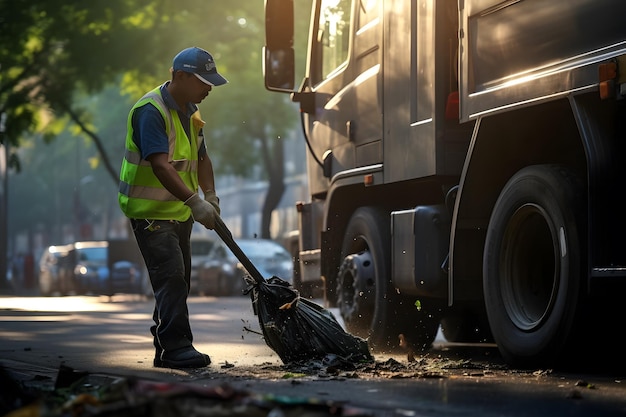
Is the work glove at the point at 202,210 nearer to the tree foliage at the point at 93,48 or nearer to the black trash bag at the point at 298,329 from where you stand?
the black trash bag at the point at 298,329

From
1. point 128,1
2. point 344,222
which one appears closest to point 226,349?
point 344,222

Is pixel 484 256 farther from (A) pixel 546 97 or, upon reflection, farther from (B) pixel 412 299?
(B) pixel 412 299

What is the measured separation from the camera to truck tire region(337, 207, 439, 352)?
9086 mm

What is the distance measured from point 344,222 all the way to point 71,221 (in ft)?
237

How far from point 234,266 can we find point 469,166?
74.8 feet

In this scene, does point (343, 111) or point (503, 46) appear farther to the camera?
point (343, 111)

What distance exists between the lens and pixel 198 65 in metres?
7.91

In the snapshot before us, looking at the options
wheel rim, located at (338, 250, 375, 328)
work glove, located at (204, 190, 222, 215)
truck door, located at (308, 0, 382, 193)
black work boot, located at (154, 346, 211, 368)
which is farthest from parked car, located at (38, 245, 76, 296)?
black work boot, located at (154, 346, 211, 368)

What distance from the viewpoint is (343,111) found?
32.7 feet

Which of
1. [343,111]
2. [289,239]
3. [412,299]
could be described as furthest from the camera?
[289,239]

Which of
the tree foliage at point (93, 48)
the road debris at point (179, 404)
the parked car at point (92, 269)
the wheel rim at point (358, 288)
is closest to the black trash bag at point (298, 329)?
the wheel rim at point (358, 288)

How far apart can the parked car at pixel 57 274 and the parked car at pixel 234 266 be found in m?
8.89

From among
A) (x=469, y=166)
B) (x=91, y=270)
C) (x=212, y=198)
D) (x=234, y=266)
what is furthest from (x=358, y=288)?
(x=91, y=270)

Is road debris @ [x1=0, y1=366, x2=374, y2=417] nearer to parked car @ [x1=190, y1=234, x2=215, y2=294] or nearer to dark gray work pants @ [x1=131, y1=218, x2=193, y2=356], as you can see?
dark gray work pants @ [x1=131, y1=218, x2=193, y2=356]
